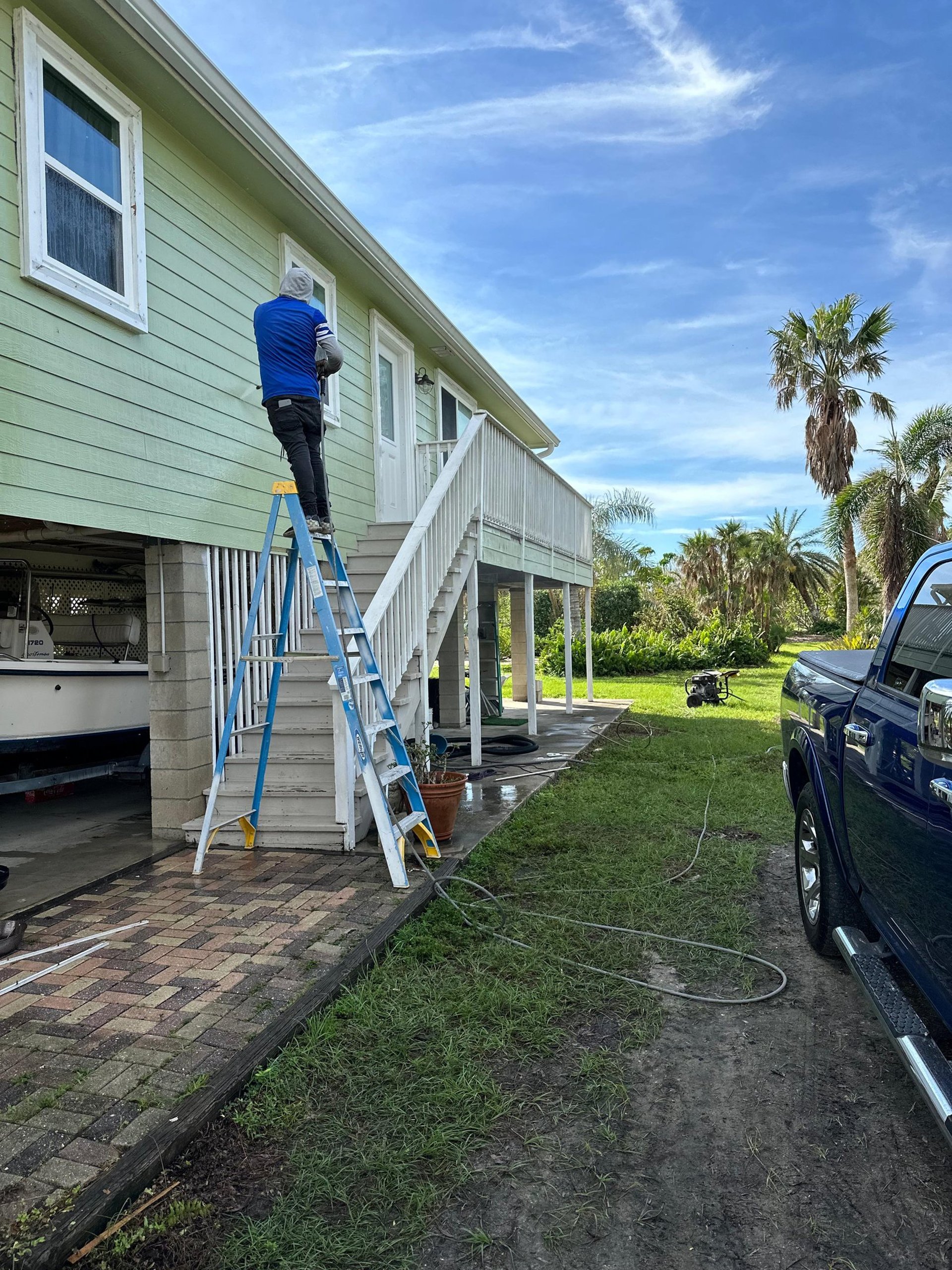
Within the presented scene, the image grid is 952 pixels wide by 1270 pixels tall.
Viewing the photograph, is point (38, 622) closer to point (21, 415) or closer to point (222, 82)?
point (21, 415)

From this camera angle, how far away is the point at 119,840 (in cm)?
596

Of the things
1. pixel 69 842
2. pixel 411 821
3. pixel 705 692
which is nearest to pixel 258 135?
pixel 411 821

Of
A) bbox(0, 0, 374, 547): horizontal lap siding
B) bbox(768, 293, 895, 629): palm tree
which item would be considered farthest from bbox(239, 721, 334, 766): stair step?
bbox(768, 293, 895, 629): palm tree

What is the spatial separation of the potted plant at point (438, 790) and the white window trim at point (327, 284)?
3.50 m

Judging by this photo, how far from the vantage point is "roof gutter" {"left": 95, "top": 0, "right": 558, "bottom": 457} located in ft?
16.5

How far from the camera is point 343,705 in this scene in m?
5.06

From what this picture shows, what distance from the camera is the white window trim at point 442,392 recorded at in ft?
37.6

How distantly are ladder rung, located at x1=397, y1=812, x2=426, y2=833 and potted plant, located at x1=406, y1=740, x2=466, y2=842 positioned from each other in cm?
13

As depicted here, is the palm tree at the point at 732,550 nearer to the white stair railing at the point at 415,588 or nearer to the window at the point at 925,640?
the white stair railing at the point at 415,588

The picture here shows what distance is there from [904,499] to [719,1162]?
2263 cm

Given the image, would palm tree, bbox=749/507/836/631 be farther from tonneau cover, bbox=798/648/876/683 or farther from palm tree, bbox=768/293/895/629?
tonneau cover, bbox=798/648/876/683

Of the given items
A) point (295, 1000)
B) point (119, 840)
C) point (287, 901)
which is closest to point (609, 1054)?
point (295, 1000)

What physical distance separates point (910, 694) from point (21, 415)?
15.3ft

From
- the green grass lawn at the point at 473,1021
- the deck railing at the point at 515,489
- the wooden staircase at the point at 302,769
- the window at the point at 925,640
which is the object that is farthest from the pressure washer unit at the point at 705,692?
the window at the point at 925,640
